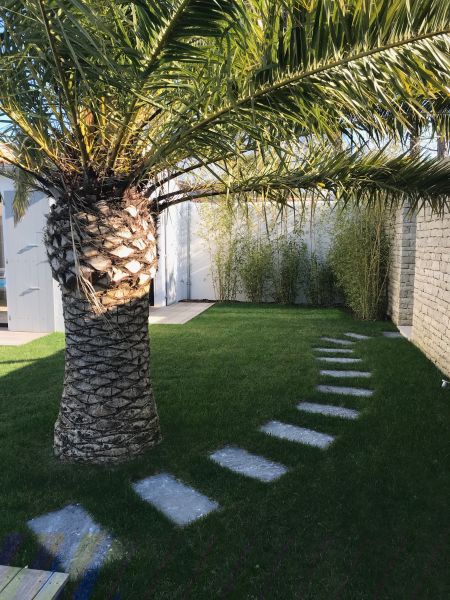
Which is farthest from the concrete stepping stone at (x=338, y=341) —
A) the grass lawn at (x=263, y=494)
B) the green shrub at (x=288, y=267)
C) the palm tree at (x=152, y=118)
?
the green shrub at (x=288, y=267)

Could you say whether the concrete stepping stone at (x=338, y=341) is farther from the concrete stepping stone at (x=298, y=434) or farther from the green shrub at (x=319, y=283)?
the green shrub at (x=319, y=283)

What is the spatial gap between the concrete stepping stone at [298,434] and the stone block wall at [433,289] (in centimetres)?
241

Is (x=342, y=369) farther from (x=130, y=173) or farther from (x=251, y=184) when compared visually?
(x=130, y=173)

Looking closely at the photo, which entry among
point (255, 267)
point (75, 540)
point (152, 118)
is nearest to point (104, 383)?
point (75, 540)

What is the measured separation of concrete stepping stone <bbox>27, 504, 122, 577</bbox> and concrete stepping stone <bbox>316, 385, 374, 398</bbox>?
288 cm

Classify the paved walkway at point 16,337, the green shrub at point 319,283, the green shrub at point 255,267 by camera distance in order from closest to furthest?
the paved walkway at point 16,337, the green shrub at point 319,283, the green shrub at point 255,267

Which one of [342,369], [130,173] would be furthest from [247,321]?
[130,173]

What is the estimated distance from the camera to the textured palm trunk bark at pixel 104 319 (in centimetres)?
308

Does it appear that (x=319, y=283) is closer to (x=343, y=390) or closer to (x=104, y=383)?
(x=343, y=390)

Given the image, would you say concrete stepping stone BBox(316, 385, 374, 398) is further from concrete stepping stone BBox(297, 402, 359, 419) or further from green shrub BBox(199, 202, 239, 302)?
green shrub BBox(199, 202, 239, 302)

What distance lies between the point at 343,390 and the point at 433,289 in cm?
222

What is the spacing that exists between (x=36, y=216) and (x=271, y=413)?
5.82 meters

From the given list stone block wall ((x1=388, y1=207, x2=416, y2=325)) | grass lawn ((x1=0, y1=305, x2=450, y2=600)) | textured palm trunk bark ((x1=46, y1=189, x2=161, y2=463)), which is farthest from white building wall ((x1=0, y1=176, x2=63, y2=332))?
stone block wall ((x1=388, y1=207, x2=416, y2=325))

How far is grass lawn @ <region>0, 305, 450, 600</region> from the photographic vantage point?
7.48 feet
